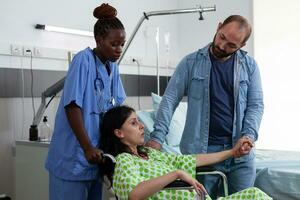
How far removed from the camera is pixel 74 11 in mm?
3145

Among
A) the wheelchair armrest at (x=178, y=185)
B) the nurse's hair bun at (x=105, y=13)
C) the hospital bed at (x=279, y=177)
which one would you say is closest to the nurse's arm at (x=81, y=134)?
the wheelchair armrest at (x=178, y=185)

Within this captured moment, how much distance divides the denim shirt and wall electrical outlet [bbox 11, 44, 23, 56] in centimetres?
126

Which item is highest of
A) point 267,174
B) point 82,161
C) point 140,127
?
point 140,127

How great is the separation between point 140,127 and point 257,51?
2393 millimetres

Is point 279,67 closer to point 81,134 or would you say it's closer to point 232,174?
point 232,174

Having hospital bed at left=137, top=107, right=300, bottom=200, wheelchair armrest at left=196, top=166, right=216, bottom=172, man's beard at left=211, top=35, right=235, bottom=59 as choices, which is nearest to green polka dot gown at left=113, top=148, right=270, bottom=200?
wheelchair armrest at left=196, top=166, right=216, bottom=172

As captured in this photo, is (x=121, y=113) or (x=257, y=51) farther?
(x=257, y=51)

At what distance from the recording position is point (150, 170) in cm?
174

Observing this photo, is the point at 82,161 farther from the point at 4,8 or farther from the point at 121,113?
the point at 4,8

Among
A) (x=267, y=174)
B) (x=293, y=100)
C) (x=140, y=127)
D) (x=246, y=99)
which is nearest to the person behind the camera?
(x=140, y=127)

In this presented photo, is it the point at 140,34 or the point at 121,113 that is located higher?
the point at 140,34

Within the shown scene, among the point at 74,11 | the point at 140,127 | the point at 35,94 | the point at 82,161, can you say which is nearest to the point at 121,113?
the point at 140,127

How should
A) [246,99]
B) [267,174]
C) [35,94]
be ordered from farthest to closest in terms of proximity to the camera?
[35,94], [267,174], [246,99]

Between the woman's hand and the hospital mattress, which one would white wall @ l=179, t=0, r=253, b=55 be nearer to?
the hospital mattress
